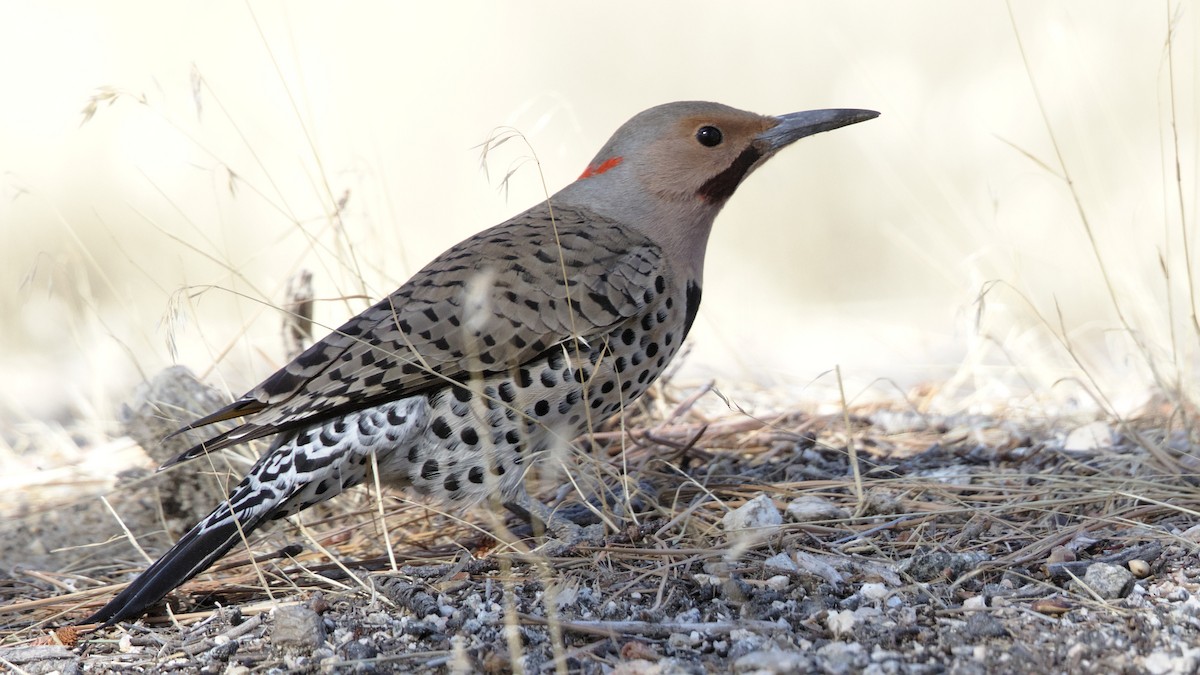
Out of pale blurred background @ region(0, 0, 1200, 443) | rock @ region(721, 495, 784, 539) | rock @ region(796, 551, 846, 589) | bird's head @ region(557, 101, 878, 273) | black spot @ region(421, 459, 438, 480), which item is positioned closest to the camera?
rock @ region(796, 551, 846, 589)

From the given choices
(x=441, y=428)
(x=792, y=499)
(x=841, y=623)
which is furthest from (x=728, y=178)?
(x=841, y=623)

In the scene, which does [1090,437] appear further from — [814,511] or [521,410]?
[521,410]

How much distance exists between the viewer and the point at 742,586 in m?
3.08

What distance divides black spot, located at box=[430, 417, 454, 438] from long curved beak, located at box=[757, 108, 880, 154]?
1610mm

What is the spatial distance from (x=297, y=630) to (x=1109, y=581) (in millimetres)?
2002

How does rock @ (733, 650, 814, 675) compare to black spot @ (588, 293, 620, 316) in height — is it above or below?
below

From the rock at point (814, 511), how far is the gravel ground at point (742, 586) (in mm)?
12

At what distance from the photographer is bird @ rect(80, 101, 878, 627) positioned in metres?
3.54

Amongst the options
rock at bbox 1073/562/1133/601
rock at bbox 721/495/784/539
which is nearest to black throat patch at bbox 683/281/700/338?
rock at bbox 721/495/784/539

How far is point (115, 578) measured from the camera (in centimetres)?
401

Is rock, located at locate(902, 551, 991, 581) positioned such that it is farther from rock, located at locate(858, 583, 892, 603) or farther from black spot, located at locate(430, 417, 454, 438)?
black spot, located at locate(430, 417, 454, 438)

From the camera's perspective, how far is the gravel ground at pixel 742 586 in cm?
269

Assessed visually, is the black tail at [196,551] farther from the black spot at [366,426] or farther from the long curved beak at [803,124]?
the long curved beak at [803,124]

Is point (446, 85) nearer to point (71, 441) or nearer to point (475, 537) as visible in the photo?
point (71, 441)
